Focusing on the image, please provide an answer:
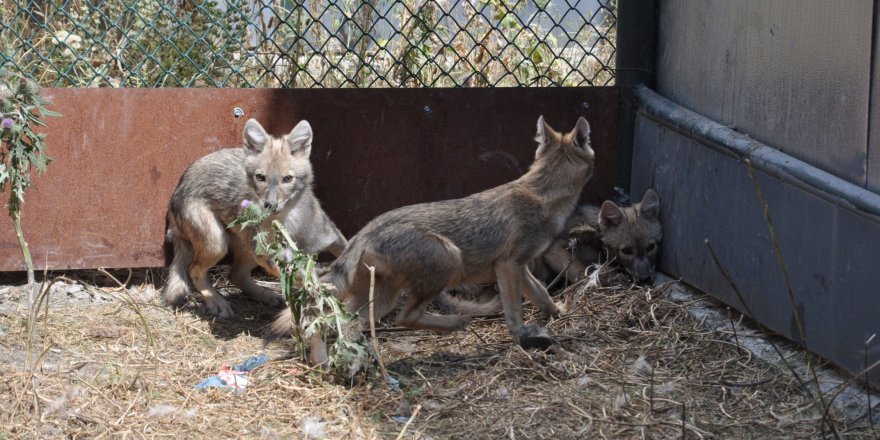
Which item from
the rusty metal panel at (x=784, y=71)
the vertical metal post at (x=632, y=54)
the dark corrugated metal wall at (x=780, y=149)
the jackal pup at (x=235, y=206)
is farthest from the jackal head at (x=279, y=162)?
the rusty metal panel at (x=784, y=71)

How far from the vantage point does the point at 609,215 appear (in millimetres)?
6805

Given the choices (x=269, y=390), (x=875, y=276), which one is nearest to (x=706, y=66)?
(x=875, y=276)

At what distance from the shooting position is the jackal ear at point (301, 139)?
20.8 feet

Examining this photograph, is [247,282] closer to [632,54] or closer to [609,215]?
[609,215]

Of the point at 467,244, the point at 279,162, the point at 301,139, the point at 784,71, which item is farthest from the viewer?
the point at 301,139

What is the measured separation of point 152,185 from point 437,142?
189 cm

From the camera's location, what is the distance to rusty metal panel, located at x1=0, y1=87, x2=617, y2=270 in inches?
255

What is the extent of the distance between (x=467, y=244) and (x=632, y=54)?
2082 mm

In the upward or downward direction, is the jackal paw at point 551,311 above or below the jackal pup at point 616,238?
below

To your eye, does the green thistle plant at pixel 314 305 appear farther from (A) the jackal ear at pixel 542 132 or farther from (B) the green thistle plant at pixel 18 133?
(A) the jackal ear at pixel 542 132

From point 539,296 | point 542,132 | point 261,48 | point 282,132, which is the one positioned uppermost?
point 261,48

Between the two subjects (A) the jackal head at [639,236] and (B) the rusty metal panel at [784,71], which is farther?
(A) the jackal head at [639,236]

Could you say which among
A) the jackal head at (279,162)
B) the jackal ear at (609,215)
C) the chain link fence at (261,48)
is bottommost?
the jackal ear at (609,215)

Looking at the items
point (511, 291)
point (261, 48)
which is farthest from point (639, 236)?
point (261, 48)
